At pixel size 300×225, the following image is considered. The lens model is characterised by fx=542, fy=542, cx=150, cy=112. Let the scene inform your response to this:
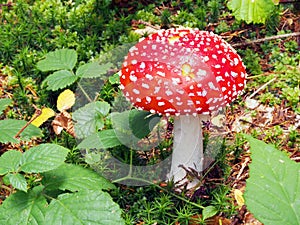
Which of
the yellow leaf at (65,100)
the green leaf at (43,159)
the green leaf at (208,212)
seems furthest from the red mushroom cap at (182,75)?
the yellow leaf at (65,100)

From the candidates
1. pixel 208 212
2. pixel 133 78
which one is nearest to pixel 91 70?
pixel 133 78

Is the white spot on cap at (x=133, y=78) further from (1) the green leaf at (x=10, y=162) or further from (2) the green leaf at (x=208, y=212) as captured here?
(2) the green leaf at (x=208, y=212)

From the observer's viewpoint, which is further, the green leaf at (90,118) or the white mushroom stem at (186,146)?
the green leaf at (90,118)

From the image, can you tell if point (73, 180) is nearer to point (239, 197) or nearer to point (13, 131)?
point (13, 131)

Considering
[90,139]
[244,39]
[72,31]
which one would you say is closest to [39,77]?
[72,31]

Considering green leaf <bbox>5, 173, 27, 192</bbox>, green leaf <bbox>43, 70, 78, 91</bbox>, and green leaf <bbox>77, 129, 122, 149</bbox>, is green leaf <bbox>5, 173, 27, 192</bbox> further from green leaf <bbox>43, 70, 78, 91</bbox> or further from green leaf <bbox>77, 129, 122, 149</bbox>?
green leaf <bbox>43, 70, 78, 91</bbox>
